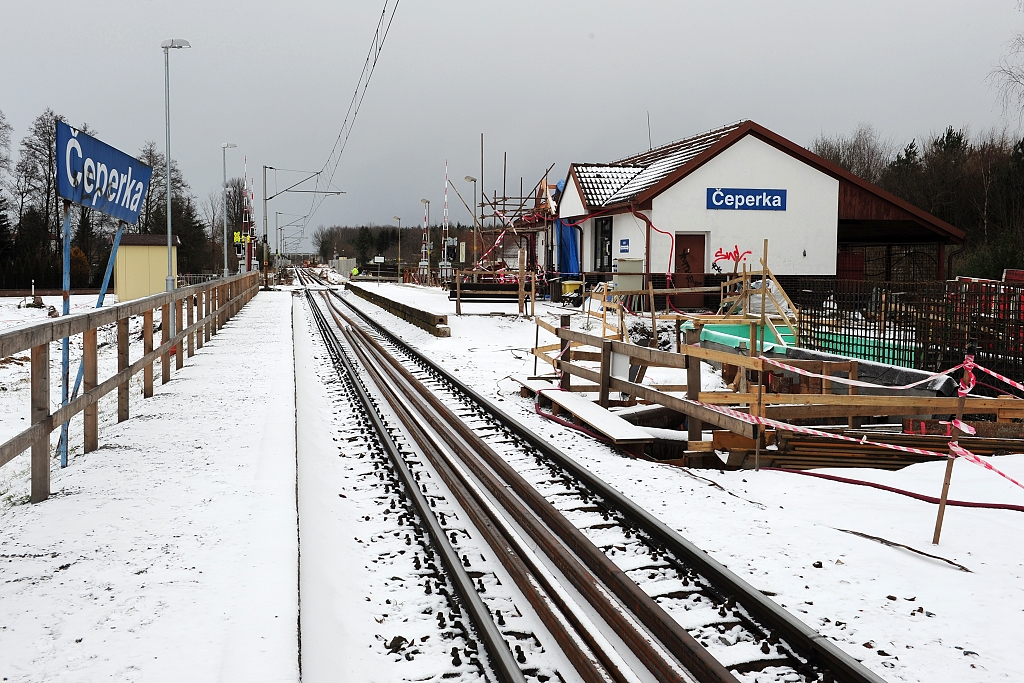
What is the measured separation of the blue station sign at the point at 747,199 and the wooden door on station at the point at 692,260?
133cm

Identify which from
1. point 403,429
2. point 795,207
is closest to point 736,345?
point 403,429

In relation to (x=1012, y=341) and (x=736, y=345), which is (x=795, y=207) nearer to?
(x=736, y=345)

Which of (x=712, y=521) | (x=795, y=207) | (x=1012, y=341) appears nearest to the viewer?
(x=712, y=521)

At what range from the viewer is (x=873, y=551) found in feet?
19.0

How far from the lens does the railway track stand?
4.11 meters

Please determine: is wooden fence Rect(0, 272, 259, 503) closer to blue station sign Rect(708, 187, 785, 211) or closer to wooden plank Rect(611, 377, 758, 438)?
wooden plank Rect(611, 377, 758, 438)

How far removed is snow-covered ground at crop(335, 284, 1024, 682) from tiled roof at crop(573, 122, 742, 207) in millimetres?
22451

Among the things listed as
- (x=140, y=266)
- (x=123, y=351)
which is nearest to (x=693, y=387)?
(x=123, y=351)

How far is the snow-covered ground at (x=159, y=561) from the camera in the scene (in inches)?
145

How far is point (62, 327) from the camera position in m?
5.89

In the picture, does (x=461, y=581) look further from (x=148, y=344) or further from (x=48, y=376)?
(x=148, y=344)

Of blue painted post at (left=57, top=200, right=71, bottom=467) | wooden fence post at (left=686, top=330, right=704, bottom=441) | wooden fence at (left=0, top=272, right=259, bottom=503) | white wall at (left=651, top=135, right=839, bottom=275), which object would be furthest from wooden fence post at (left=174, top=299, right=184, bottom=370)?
white wall at (left=651, top=135, right=839, bottom=275)

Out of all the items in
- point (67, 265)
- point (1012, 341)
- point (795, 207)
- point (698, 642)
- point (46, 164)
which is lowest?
point (698, 642)

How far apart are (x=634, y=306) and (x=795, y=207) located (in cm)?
864
